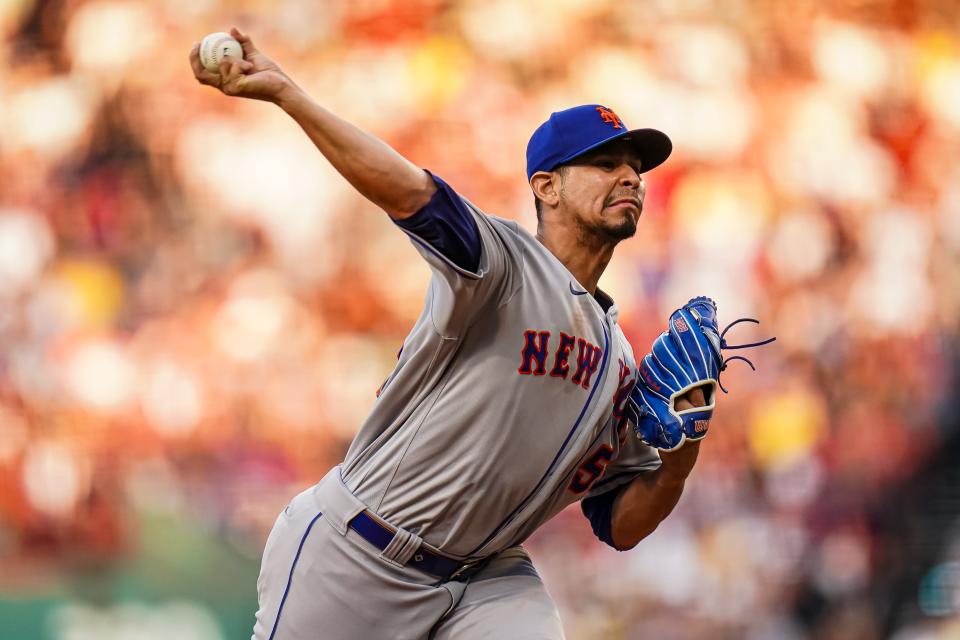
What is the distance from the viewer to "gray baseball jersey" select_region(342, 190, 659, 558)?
252 cm

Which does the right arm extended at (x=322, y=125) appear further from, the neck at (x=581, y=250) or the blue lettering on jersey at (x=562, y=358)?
the neck at (x=581, y=250)

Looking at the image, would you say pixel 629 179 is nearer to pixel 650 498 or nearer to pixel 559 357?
pixel 559 357

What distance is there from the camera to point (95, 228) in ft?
20.2

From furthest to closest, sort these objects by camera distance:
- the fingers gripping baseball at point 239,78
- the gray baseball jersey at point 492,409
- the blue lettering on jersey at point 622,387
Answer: the blue lettering on jersey at point 622,387 → the gray baseball jersey at point 492,409 → the fingers gripping baseball at point 239,78

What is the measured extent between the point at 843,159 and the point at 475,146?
2088mm

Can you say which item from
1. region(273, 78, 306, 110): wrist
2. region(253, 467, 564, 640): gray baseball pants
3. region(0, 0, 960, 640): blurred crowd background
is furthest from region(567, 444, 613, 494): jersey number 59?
region(0, 0, 960, 640): blurred crowd background

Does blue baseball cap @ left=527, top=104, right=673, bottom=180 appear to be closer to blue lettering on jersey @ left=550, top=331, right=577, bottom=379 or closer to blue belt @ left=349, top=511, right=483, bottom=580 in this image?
blue lettering on jersey @ left=550, top=331, right=577, bottom=379

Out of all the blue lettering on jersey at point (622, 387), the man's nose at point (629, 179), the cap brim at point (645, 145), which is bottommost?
the blue lettering on jersey at point (622, 387)

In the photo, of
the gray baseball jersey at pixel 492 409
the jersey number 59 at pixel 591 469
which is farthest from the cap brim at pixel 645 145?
the jersey number 59 at pixel 591 469

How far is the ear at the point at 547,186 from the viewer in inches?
111

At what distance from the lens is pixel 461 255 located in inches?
89.0

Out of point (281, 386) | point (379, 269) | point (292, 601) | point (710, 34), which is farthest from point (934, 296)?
point (292, 601)

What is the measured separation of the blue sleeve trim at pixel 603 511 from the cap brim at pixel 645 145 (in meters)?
0.84

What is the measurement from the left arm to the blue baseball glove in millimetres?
77
